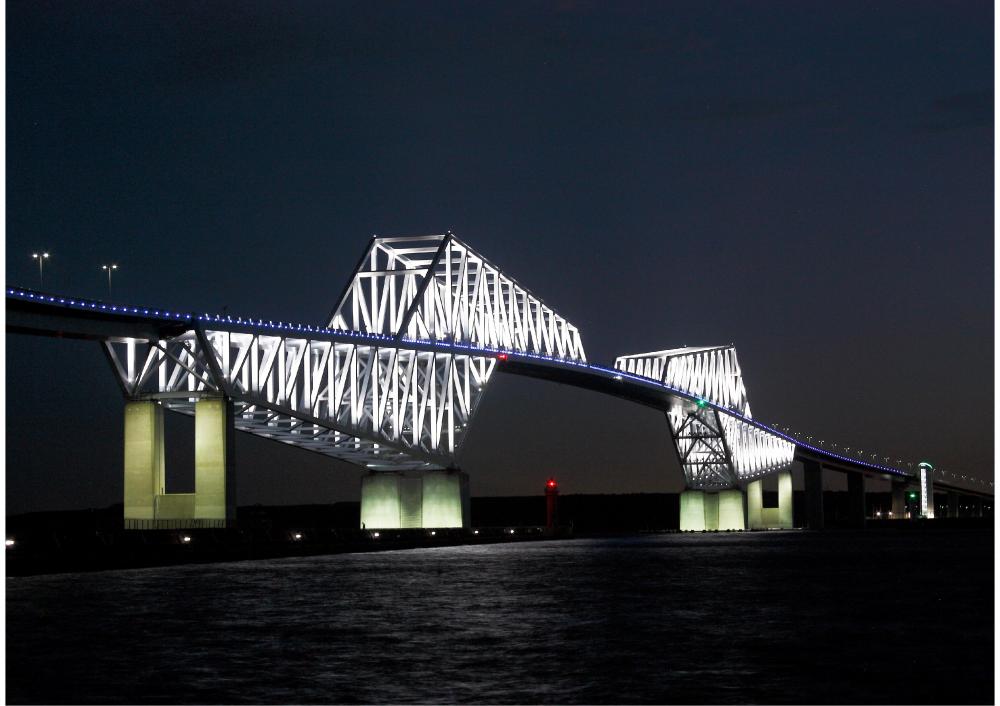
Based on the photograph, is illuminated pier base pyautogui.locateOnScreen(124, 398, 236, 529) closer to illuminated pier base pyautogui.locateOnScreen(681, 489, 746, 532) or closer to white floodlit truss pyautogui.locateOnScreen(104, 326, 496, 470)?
white floodlit truss pyautogui.locateOnScreen(104, 326, 496, 470)

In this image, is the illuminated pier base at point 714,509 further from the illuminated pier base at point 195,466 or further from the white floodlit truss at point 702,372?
the illuminated pier base at point 195,466

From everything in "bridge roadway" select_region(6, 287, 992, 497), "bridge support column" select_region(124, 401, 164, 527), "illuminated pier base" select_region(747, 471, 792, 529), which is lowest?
"illuminated pier base" select_region(747, 471, 792, 529)

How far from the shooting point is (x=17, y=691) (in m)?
19.4

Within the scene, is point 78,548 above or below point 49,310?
below

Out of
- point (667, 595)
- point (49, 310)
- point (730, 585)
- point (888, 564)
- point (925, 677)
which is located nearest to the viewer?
point (925, 677)

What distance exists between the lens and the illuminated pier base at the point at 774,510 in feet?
572

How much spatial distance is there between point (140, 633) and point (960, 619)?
15.6m

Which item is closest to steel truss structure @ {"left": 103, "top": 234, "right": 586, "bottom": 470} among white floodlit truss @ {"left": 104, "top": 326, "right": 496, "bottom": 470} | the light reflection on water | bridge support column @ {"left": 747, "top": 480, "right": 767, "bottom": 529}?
white floodlit truss @ {"left": 104, "top": 326, "right": 496, "bottom": 470}

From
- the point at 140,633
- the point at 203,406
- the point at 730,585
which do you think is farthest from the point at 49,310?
the point at 140,633

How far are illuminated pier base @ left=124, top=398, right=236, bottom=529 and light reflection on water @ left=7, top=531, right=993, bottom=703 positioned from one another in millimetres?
25097

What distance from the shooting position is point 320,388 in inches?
3484

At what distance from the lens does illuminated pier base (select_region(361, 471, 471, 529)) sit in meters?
102

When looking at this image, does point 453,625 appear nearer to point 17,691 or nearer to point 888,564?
point 17,691

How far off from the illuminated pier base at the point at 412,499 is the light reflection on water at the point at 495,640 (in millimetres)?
54130
